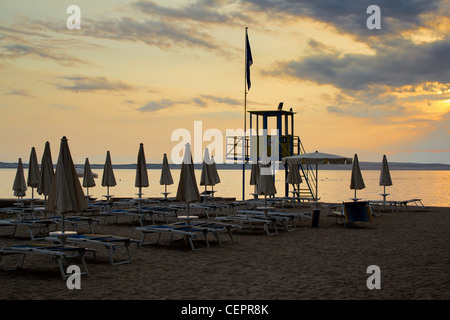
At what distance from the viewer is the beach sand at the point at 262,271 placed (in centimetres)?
708

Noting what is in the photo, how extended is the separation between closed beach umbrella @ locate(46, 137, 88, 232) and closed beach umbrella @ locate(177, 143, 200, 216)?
2781 mm

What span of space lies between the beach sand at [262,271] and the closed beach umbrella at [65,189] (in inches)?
42.3

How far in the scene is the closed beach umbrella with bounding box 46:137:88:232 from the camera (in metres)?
9.20

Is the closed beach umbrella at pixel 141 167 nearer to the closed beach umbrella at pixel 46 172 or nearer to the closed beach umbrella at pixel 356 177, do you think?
the closed beach umbrella at pixel 46 172

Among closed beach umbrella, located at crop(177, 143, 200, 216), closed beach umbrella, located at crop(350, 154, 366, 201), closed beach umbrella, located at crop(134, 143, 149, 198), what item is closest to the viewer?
closed beach umbrella, located at crop(177, 143, 200, 216)

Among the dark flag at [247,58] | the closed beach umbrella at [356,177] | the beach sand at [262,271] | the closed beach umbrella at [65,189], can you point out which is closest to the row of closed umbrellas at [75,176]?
the closed beach umbrella at [65,189]

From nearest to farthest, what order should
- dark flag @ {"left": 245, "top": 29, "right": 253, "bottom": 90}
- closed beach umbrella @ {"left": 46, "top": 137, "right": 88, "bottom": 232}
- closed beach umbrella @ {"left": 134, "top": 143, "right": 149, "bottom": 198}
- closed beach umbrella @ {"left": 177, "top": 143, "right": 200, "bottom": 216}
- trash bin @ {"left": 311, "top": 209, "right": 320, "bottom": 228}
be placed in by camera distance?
closed beach umbrella @ {"left": 46, "top": 137, "right": 88, "bottom": 232} → closed beach umbrella @ {"left": 177, "top": 143, "right": 200, "bottom": 216} → trash bin @ {"left": 311, "top": 209, "right": 320, "bottom": 228} → closed beach umbrella @ {"left": 134, "top": 143, "right": 149, "bottom": 198} → dark flag @ {"left": 245, "top": 29, "right": 253, "bottom": 90}

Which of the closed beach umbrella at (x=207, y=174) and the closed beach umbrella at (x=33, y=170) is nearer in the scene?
the closed beach umbrella at (x=33, y=170)

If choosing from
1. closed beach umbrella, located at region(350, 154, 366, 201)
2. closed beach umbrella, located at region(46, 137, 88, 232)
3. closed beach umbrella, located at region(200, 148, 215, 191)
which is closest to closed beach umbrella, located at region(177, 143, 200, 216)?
closed beach umbrella, located at region(46, 137, 88, 232)

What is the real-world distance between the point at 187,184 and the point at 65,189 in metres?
3.19

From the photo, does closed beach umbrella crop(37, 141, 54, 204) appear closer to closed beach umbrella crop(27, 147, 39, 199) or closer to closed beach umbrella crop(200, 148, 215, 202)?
closed beach umbrella crop(27, 147, 39, 199)

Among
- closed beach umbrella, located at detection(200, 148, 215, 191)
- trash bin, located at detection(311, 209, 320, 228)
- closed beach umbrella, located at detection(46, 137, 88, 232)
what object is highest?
closed beach umbrella, located at detection(200, 148, 215, 191)
